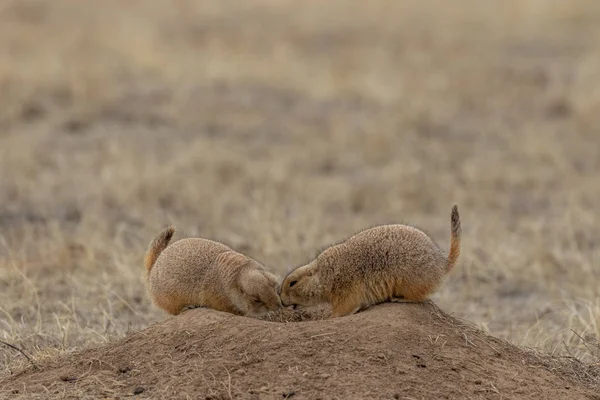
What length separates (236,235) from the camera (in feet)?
35.7

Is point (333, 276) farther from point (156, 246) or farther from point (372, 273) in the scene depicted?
point (156, 246)

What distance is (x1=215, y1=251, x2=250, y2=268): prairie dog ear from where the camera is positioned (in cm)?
552

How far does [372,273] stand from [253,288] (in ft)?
2.01

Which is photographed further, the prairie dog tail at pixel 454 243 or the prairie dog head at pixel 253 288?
the prairie dog tail at pixel 454 243

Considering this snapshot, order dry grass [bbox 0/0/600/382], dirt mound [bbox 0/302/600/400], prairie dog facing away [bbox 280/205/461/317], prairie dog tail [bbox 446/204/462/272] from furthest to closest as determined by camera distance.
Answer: dry grass [bbox 0/0/600/382] → prairie dog tail [bbox 446/204/462/272] → prairie dog facing away [bbox 280/205/461/317] → dirt mound [bbox 0/302/600/400]

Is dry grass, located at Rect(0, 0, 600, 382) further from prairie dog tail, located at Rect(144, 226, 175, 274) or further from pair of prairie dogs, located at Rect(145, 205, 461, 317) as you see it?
pair of prairie dogs, located at Rect(145, 205, 461, 317)

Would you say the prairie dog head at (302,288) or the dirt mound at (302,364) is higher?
the prairie dog head at (302,288)

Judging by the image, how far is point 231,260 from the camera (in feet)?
18.2

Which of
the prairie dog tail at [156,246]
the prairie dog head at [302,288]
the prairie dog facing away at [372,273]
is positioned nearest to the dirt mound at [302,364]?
the prairie dog facing away at [372,273]

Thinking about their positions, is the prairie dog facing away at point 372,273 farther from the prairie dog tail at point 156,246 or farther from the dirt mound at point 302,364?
the prairie dog tail at point 156,246

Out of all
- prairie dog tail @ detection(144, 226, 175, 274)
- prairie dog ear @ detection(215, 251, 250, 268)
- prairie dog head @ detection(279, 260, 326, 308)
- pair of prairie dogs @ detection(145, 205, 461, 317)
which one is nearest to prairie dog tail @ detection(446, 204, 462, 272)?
pair of prairie dogs @ detection(145, 205, 461, 317)

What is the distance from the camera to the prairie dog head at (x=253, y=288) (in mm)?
5367

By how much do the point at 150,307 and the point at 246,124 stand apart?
824 centimetres

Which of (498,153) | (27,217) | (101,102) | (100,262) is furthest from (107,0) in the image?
(100,262)
